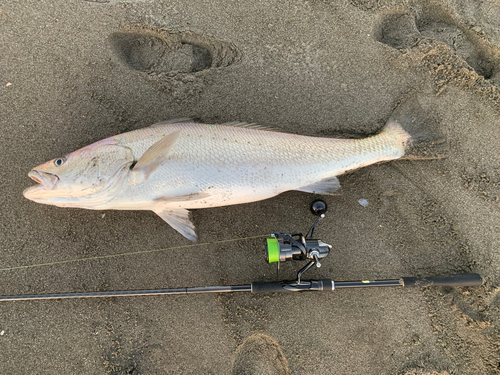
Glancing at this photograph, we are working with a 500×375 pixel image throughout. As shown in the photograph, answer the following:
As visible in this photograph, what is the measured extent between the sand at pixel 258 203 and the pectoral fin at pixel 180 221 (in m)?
0.16

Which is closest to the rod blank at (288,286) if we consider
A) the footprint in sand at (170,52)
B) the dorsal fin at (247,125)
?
the dorsal fin at (247,125)

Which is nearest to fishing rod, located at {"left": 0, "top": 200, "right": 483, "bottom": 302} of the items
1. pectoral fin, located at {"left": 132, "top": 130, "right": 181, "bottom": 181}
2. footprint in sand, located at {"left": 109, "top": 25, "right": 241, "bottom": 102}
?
pectoral fin, located at {"left": 132, "top": 130, "right": 181, "bottom": 181}

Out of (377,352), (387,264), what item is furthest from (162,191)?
(377,352)

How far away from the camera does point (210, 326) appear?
2.21 metres

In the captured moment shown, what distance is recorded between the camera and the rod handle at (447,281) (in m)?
2.12

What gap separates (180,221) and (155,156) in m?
0.55

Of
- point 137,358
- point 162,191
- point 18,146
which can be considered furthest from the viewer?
point 18,146

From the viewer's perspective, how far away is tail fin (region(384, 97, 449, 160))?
2.34m

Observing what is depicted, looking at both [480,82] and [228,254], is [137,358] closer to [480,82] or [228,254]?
[228,254]

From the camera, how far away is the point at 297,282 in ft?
6.69

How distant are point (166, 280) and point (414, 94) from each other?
2.72 m

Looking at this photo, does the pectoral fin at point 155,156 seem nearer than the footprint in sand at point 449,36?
Yes

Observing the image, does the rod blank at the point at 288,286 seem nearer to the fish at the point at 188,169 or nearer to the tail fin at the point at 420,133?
the fish at the point at 188,169

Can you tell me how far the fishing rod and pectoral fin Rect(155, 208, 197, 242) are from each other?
418mm
